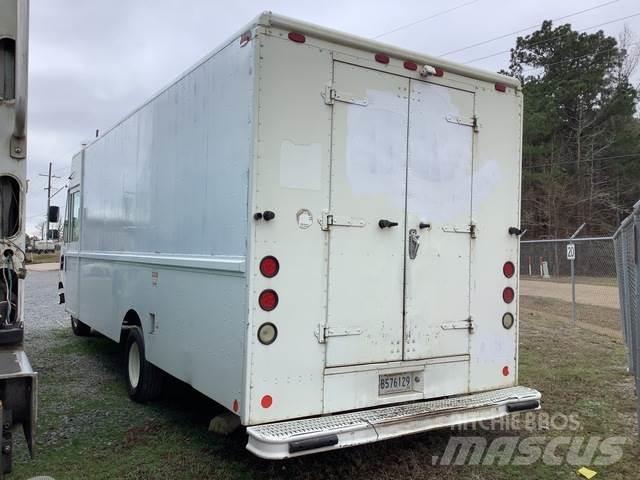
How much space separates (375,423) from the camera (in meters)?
3.86

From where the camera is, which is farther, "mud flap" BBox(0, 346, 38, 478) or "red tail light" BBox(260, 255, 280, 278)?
"red tail light" BBox(260, 255, 280, 278)

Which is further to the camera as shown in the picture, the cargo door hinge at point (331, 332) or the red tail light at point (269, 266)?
the cargo door hinge at point (331, 332)

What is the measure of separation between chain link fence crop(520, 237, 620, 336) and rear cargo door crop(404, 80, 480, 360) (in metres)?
8.17

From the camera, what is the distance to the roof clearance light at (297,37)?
390cm

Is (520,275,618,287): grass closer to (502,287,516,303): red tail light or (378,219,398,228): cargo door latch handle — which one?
(502,287,516,303): red tail light

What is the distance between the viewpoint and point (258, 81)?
377 cm

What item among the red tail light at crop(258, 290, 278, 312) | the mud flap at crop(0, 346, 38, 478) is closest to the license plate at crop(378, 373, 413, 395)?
the red tail light at crop(258, 290, 278, 312)

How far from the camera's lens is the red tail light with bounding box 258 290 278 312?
149 inches

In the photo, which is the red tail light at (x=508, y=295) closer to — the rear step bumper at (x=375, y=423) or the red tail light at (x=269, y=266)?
the rear step bumper at (x=375, y=423)

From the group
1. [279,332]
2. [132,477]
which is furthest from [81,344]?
[279,332]

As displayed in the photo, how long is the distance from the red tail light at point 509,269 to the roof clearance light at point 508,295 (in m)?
0.13

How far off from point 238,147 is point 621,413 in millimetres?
4957
